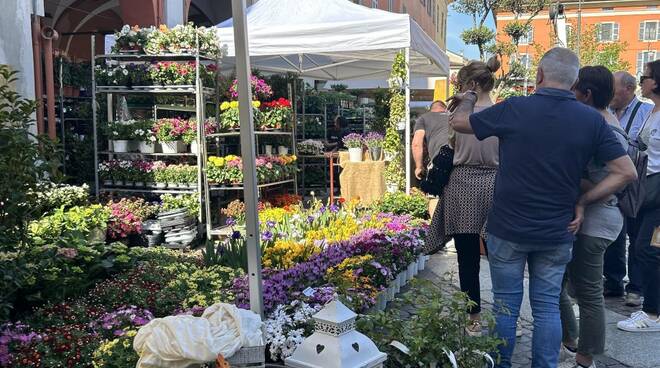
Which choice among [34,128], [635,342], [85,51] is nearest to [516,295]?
[635,342]

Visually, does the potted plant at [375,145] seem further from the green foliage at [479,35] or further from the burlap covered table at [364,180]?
the green foliage at [479,35]

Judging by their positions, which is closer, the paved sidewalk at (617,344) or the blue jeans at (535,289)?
the blue jeans at (535,289)

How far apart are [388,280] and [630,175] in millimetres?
2188

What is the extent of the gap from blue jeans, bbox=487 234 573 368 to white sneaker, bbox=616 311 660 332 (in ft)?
5.26

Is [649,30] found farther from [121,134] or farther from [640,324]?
[640,324]

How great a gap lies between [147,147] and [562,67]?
5.86 metres

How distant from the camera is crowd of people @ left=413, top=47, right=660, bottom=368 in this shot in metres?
2.65

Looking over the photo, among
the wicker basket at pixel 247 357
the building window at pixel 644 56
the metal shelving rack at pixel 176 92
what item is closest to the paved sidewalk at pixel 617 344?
the wicker basket at pixel 247 357

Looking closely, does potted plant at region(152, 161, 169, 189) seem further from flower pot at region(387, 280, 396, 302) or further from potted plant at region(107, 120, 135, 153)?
flower pot at region(387, 280, 396, 302)

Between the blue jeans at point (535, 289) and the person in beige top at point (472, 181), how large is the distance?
507mm

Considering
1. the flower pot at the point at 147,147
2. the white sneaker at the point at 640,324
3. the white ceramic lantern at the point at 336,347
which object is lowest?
the white sneaker at the point at 640,324

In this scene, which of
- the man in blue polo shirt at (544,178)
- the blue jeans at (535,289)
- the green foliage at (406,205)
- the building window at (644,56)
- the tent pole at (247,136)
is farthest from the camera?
the building window at (644,56)

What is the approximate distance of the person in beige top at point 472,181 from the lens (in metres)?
3.44

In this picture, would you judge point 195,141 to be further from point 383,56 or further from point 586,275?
point 586,275
